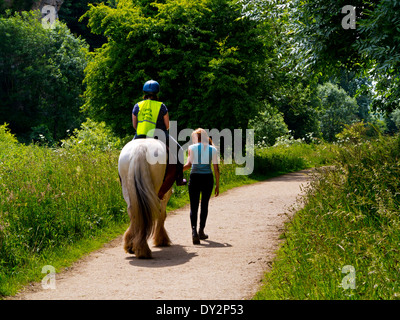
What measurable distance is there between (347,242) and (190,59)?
16602 millimetres

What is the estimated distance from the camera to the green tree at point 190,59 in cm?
2086

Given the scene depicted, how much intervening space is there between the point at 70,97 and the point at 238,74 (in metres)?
29.9

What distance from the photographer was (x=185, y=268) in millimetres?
6742

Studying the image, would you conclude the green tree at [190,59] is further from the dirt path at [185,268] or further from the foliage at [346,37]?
the dirt path at [185,268]

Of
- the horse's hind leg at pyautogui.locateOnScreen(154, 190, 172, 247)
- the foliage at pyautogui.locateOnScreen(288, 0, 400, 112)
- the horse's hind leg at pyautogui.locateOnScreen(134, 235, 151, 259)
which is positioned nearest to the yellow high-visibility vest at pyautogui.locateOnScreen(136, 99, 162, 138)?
the horse's hind leg at pyautogui.locateOnScreen(154, 190, 172, 247)

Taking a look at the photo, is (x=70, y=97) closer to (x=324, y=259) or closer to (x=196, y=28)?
(x=196, y=28)

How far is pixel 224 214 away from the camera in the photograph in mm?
11266

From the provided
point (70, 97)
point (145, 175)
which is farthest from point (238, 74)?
point (70, 97)

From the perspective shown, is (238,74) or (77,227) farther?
(238,74)

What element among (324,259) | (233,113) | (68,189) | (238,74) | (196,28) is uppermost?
(196,28)

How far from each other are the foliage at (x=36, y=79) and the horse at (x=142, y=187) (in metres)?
41.3

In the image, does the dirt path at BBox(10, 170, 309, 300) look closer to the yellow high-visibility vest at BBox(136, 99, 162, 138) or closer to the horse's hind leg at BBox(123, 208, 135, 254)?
the horse's hind leg at BBox(123, 208, 135, 254)

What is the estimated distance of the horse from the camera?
23.0 feet

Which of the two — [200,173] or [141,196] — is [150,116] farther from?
[200,173]
